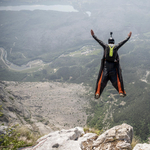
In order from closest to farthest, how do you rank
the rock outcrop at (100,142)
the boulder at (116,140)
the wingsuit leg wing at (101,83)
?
the boulder at (116,140) < the rock outcrop at (100,142) < the wingsuit leg wing at (101,83)

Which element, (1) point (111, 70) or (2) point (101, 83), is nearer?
(2) point (101, 83)

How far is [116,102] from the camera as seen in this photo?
145625 millimetres

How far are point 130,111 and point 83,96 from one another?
5855 centimetres

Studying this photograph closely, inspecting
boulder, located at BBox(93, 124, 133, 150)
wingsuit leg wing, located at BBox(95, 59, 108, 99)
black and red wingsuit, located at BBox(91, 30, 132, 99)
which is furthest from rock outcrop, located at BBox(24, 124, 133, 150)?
wingsuit leg wing, located at BBox(95, 59, 108, 99)

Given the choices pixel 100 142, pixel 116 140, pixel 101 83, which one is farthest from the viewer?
pixel 100 142

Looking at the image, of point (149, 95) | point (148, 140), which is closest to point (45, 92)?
point (148, 140)

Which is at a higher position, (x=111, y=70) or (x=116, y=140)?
(x=111, y=70)

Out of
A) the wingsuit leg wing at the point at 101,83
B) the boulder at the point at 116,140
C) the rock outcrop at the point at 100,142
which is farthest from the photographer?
the wingsuit leg wing at the point at 101,83

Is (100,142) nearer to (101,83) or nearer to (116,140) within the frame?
(116,140)

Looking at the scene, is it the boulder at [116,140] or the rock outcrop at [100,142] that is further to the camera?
the rock outcrop at [100,142]

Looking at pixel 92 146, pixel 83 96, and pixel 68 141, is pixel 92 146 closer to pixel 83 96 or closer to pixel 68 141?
pixel 68 141

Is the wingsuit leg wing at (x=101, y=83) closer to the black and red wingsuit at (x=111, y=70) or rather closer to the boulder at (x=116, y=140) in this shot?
the black and red wingsuit at (x=111, y=70)

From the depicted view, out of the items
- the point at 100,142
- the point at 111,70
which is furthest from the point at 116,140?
the point at 111,70

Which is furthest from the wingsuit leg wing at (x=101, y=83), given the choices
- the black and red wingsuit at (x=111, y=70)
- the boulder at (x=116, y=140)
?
the boulder at (x=116, y=140)
